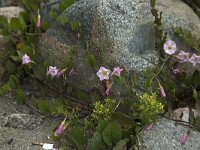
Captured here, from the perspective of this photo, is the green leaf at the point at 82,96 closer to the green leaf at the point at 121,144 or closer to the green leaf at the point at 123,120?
the green leaf at the point at 123,120

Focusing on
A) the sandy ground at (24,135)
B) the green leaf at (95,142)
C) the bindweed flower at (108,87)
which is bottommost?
the sandy ground at (24,135)

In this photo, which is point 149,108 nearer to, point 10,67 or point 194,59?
point 194,59

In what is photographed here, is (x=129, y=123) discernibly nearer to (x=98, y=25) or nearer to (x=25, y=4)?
(x=98, y=25)

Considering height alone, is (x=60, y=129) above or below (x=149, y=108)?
below

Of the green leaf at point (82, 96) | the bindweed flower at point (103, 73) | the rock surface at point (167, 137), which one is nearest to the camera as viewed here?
the rock surface at point (167, 137)

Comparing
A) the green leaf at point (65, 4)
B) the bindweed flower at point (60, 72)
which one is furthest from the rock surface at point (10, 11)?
the bindweed flower at point (60, 72)

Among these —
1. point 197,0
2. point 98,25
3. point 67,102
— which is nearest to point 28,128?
point 67,102

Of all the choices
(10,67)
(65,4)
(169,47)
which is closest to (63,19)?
(65,4)
